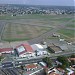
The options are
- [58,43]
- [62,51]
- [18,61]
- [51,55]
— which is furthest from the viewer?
[58,43]

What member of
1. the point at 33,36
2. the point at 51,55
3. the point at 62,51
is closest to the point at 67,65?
the point at 51,55

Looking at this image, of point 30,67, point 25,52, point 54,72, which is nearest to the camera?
point 54,72

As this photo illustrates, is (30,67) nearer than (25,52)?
Yes

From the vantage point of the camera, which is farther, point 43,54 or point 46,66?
point 43,54

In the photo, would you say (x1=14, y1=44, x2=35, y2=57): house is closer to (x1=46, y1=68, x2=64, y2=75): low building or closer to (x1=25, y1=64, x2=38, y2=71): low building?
(x1=25, y1=64, x2=38, y2=71): low building

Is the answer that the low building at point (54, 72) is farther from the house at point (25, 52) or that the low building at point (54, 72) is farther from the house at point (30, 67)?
the house at point (25, 52)

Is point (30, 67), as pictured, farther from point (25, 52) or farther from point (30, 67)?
point (25, 52)

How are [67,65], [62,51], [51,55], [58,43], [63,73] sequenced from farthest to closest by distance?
1. [58,43]
2. [62,51]
3. [51,55]
4. [67,65]
5. [63,73]

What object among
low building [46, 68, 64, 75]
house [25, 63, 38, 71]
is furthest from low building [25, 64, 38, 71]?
low building [46, 68, 64, 75]

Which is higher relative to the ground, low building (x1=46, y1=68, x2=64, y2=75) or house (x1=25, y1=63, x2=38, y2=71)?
house (x1=25, y1=63, x2=38, y2=71)

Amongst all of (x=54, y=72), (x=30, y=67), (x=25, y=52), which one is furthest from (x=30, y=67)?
(x=25, y=52)

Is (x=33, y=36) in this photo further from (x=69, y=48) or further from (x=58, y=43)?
(x=69, y=48)
